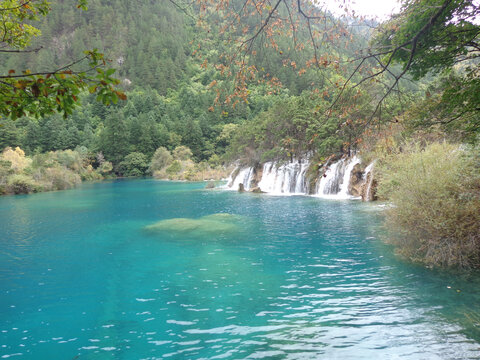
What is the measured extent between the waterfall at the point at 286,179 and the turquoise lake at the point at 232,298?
59.0 ft

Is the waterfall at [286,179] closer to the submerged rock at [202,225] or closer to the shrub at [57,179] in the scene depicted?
the submerged rock at [202,225]

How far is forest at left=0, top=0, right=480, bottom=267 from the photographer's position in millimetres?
5383

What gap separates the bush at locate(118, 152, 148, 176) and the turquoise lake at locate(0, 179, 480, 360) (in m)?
65.4

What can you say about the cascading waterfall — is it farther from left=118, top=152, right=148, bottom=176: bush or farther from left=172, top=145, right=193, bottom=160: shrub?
left=118, top=152, right=148, bottom=176: bush

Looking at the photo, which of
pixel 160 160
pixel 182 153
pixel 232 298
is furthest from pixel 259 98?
pixel 232 298

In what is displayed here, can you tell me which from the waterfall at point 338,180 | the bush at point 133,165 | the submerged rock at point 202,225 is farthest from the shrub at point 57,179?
the waterfall at point 338,180

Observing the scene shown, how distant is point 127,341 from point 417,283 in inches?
295

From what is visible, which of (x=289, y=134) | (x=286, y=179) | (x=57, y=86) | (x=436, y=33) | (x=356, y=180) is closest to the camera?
(x=57, y=86)

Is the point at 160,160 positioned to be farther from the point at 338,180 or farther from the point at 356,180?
the point at 356,180

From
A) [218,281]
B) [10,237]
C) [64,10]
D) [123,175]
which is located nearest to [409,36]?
[218,281]

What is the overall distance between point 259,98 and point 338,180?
6506 cm

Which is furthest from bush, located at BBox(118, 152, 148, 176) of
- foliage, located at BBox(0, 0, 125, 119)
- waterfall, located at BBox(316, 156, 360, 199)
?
foliage, located at BBox(0, 0, 125, 119)

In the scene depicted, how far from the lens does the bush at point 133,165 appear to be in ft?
265

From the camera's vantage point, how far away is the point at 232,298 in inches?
352
